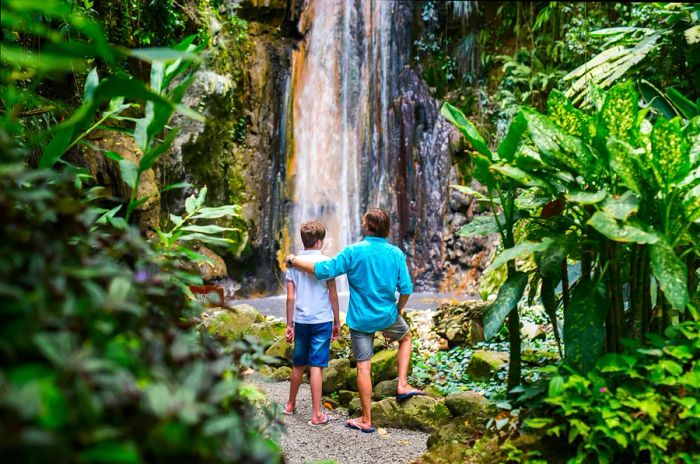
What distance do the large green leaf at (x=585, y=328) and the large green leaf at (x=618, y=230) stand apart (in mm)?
347

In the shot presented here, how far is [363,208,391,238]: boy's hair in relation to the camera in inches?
161

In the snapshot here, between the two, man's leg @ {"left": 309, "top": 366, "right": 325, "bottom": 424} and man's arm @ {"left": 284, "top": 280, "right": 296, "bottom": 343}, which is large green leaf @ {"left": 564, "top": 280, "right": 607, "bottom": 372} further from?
man's arm @ {"left": 284, "top": 280, "right": 296, "bottom": 343}

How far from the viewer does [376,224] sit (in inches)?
161

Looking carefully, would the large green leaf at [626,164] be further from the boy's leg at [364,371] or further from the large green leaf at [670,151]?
the boy's leg at [364,371]

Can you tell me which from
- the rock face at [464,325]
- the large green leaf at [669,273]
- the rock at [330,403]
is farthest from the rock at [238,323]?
the large green leaf at [669,273]

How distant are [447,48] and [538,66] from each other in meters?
2.18

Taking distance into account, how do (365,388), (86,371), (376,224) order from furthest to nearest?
Result: (376,224)
(365,388)
(86,371)

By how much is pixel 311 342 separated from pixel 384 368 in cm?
89

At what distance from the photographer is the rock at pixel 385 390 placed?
4.49 m

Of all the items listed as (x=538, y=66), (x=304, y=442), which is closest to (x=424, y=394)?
(x=304, y=442)

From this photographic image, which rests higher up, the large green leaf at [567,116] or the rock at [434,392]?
the large green leaf at [567,116]

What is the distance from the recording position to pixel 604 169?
275cm

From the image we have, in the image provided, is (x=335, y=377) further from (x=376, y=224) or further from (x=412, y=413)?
(x=376, y=224)

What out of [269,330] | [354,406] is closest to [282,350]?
[269,330]
